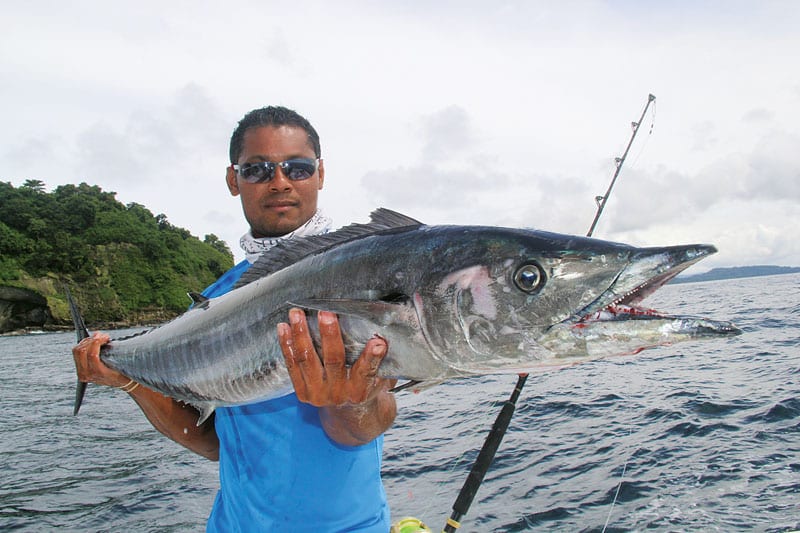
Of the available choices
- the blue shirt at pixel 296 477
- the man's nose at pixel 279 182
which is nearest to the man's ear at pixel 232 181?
the man's nose at pixel 279 182

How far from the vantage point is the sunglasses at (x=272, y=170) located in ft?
10.6

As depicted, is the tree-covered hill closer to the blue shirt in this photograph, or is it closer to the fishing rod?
the fishing rod

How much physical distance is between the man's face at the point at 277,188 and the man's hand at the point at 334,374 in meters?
1.20

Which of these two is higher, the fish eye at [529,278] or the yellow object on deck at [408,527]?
the fish eye at [529,278]

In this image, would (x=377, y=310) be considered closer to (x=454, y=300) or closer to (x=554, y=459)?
(x=454, y=300)

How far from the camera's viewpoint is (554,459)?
765cm

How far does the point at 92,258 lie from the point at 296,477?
79956 mm

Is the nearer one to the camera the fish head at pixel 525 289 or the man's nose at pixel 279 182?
the fish head at pixel 525 289

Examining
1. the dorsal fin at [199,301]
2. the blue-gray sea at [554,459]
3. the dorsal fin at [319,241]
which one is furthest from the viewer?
the blue-gray sea at [554,459]

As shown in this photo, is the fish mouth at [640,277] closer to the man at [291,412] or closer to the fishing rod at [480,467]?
the man at [291,412]

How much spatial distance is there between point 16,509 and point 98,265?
7301cm

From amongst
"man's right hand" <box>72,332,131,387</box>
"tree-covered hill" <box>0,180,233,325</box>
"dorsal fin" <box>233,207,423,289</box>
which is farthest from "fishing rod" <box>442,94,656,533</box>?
"tree-covered hill" <box>0,180,233,325</box>

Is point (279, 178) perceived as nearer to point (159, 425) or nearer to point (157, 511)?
point (159, 425)

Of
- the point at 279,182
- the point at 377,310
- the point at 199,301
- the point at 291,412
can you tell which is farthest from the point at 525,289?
the point at 199,301
